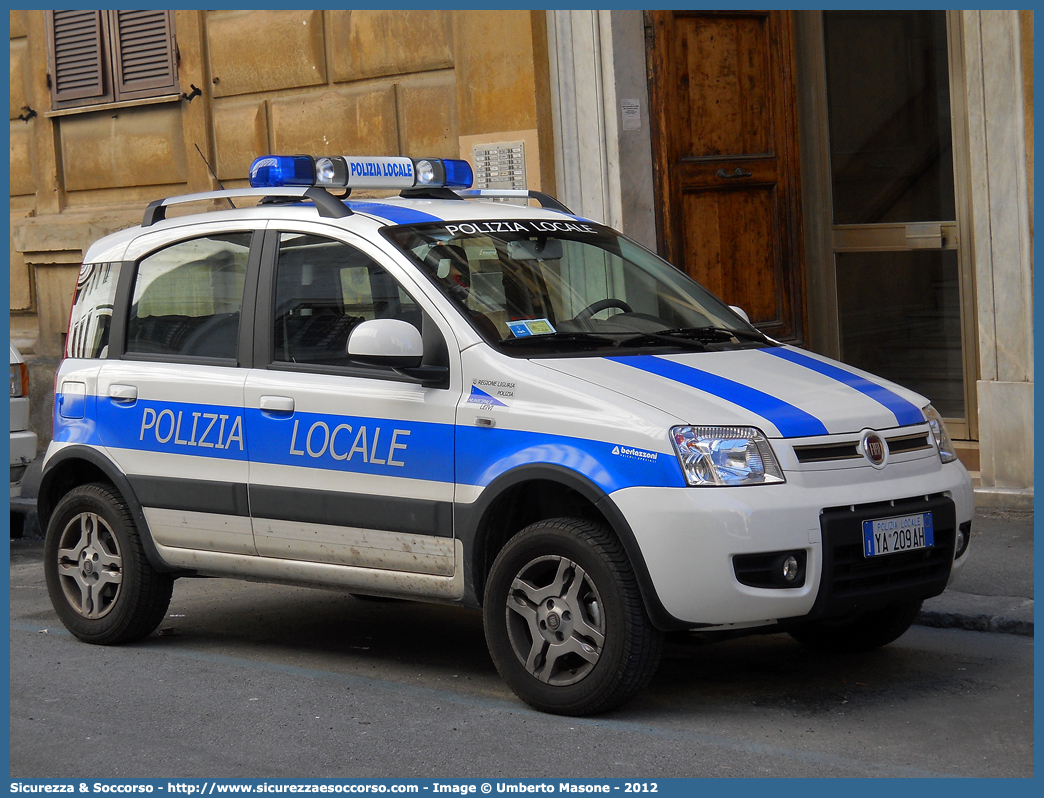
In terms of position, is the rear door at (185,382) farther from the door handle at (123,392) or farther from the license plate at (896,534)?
the license plate at (896,534)

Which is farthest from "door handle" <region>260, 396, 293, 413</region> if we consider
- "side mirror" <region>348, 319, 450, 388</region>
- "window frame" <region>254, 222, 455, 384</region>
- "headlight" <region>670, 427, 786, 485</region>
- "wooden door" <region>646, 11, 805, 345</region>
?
"wooden door" <region>646, 11, 805, 345</region>

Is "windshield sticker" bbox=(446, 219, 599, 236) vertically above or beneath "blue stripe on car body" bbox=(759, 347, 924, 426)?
above

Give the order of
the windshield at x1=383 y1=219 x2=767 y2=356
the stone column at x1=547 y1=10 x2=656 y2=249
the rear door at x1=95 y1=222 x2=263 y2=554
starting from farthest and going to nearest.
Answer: the stone column at x1=547 y1=10 x2=656 y2=249 → the rear door at x1=95 y1=222 x2=263 y2=554 → the windshield at x1=383 y1=219 x2=767 y2=356

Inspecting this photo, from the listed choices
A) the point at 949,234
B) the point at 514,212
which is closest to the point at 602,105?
the point at 949,234

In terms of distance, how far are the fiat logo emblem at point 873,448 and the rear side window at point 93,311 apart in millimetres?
3415

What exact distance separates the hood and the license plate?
0.33 m

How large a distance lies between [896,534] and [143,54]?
1023 centimetres

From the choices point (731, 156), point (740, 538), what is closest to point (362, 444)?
point (740, 538)

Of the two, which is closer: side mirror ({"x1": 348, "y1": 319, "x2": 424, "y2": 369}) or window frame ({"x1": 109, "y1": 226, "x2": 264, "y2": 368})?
side mirror ({"x1": 348, "y1": 319, "x2": 424, "y2": 369})

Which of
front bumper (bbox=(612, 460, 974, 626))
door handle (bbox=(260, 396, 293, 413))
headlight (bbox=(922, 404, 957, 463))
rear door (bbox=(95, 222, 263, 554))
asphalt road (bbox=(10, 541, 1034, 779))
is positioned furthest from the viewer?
rear door (bbox=(95, 222, 263, 554))

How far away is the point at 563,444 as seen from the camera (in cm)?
502

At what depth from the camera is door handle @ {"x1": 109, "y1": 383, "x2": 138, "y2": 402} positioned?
20.9 ft

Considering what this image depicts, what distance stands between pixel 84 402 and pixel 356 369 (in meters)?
1.63

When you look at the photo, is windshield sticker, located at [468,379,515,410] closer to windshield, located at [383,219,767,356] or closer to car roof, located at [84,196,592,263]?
windshield, located at [383,219,767,356]
